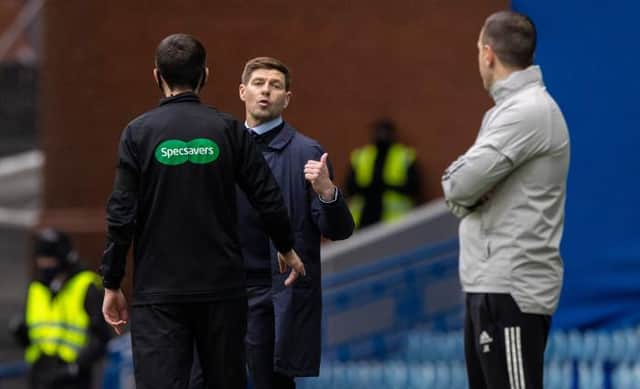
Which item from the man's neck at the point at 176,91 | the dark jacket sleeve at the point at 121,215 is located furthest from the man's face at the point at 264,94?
the dark jacket sleeve at the point at 121,215

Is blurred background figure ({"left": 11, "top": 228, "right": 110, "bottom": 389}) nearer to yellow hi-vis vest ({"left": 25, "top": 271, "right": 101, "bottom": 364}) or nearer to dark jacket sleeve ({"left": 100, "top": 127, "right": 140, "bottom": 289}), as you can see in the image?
yellow hi-vis vest ({"left": 25, "top": 271, "right": 101, "bottom": 364})

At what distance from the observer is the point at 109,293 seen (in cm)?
615

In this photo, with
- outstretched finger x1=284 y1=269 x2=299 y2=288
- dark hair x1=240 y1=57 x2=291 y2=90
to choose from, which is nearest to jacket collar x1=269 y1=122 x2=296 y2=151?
dark hair x1=240 y1=57 x2=291 y2=90

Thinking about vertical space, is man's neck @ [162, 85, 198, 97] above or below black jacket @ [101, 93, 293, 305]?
above

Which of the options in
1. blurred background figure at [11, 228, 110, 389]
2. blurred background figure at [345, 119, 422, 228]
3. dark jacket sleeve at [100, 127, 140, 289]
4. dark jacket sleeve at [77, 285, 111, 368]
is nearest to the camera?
dark jacket sleeve at [100, 127, 140, 289]

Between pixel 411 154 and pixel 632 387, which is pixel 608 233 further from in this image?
pixel 411 154

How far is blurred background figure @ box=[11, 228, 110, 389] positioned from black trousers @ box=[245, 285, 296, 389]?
15.2 ft

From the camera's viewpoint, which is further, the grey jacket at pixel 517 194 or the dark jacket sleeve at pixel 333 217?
the dark jacket sleeve at pixel 333 217

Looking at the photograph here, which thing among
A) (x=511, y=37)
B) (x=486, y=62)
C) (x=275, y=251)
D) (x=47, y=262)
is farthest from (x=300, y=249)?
(x=47, y=262)

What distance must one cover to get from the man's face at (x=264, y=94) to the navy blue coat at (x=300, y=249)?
115 millimetres

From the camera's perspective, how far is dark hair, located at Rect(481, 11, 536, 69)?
20.2 ft

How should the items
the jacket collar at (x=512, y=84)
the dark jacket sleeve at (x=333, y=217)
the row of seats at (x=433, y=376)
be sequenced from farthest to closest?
the row of seats at (x=433, y=376) < the dark jacket sleeve at (x=333, y=217) < the jacket collar at (x=512, y=84)

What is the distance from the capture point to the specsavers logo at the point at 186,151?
6.12 m

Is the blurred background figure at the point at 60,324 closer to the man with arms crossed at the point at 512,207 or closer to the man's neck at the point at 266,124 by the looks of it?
the man's neck at the point at 266,124
